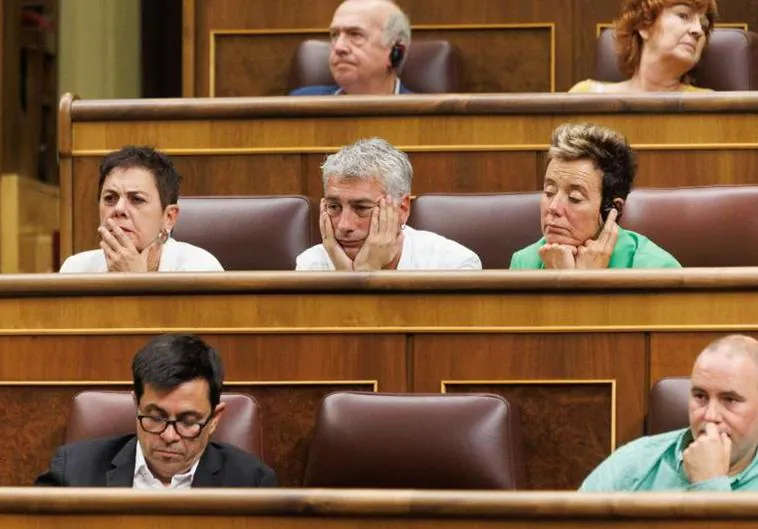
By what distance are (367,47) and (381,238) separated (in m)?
0.35

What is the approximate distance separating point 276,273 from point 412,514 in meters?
0.32

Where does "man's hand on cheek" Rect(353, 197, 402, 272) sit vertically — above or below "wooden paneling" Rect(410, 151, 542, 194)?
below

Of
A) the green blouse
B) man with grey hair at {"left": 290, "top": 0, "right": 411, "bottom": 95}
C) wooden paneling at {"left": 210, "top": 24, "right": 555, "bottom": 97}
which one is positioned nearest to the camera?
the green blouse

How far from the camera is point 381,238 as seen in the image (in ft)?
3.60

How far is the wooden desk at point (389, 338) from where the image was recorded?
98 cm

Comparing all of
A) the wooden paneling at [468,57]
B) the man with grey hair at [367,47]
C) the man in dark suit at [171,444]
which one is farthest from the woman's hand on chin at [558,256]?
the wooden paneling at [468,57]

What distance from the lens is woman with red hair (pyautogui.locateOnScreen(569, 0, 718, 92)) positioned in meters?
1.35

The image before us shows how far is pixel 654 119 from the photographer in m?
1.27

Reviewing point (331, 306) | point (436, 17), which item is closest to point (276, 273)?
point (331, 306)

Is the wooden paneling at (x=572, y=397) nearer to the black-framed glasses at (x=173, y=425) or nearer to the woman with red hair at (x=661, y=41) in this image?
the black-framed glasses at (x=173, y=425)

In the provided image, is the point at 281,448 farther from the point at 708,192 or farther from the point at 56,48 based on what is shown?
the point at 56,48

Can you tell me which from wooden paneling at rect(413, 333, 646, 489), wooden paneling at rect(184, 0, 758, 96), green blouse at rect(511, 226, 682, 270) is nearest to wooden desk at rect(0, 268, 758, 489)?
wooden paneling at rect(413, 333, 646, 489)

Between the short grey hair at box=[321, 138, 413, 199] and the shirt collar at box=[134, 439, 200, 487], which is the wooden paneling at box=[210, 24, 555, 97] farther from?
the shirt collar at box=[134, 439, 200, 487]

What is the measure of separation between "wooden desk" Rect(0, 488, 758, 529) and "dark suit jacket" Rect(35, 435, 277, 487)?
0.65ft
